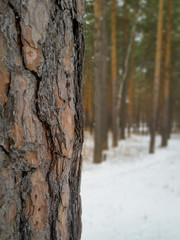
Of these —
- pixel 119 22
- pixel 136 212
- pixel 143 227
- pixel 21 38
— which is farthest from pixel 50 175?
pixel 119 22

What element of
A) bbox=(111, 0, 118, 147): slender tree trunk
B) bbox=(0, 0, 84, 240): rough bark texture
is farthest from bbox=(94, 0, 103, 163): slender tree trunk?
bbox=(0, 0, 84, 240): rough bark texture

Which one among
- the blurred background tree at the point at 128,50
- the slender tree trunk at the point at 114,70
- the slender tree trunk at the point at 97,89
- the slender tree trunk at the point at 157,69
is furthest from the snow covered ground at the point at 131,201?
the slender tree trunk at the point at 114,70

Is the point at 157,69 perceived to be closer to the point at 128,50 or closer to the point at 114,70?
the point at 114,70

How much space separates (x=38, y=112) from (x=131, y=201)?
186 inches

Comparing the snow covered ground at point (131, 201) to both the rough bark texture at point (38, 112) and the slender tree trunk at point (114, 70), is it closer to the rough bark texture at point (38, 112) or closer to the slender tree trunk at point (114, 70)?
the rough bark texture at point (38, 112)

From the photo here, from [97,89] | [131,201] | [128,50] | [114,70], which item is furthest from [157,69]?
[131,201]

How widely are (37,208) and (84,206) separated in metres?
4.12

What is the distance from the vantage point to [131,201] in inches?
195

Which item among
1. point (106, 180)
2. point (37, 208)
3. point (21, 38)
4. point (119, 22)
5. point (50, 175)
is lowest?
point (106, 180)

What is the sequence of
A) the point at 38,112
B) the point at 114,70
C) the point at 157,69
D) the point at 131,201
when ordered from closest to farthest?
the point at 38,112
the point at 131,201
the point at 157,69
the point at 114,70

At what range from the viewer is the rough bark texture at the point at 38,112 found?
0.71 m

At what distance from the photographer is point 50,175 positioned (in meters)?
0.85

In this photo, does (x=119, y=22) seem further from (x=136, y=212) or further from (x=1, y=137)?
(x=1, y=137)

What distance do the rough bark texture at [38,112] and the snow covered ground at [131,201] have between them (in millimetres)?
1341
